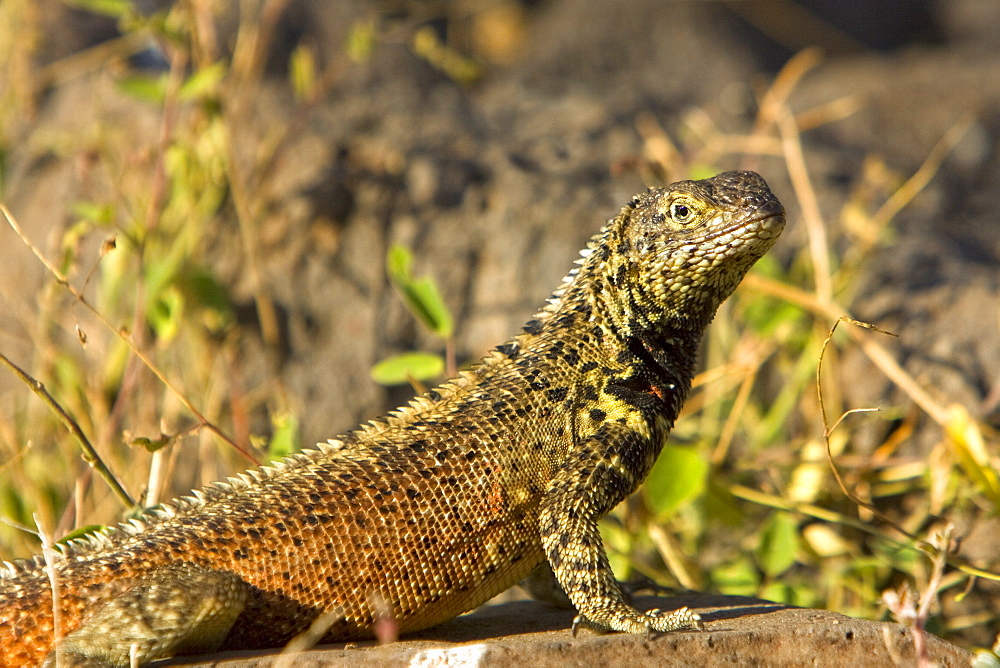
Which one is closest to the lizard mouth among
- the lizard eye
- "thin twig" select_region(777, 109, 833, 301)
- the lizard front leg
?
the lizard eye

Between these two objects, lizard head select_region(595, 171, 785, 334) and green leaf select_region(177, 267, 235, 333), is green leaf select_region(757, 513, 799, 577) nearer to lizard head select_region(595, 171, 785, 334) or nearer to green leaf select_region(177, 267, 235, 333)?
lizard head select_region(595, 171, 785, 334)

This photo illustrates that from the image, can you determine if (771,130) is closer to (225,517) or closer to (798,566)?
(798,566)

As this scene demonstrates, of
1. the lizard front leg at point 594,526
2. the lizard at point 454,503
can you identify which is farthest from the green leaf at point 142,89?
the lizard front leg at point 594,526

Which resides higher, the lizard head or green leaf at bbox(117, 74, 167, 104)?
green leaf at bbox(117, 74, 167, 104)

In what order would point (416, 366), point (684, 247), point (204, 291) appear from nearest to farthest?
point (684, 247), point (416, 366), point (204, 291)

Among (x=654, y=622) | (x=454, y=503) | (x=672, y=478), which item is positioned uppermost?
(x=672, y=478)

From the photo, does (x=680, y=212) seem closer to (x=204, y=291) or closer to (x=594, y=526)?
(x=594, y=526)

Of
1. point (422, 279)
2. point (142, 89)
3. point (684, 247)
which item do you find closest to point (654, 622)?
point (684, 247)

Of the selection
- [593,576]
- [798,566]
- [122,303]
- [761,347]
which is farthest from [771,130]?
[593,576]
